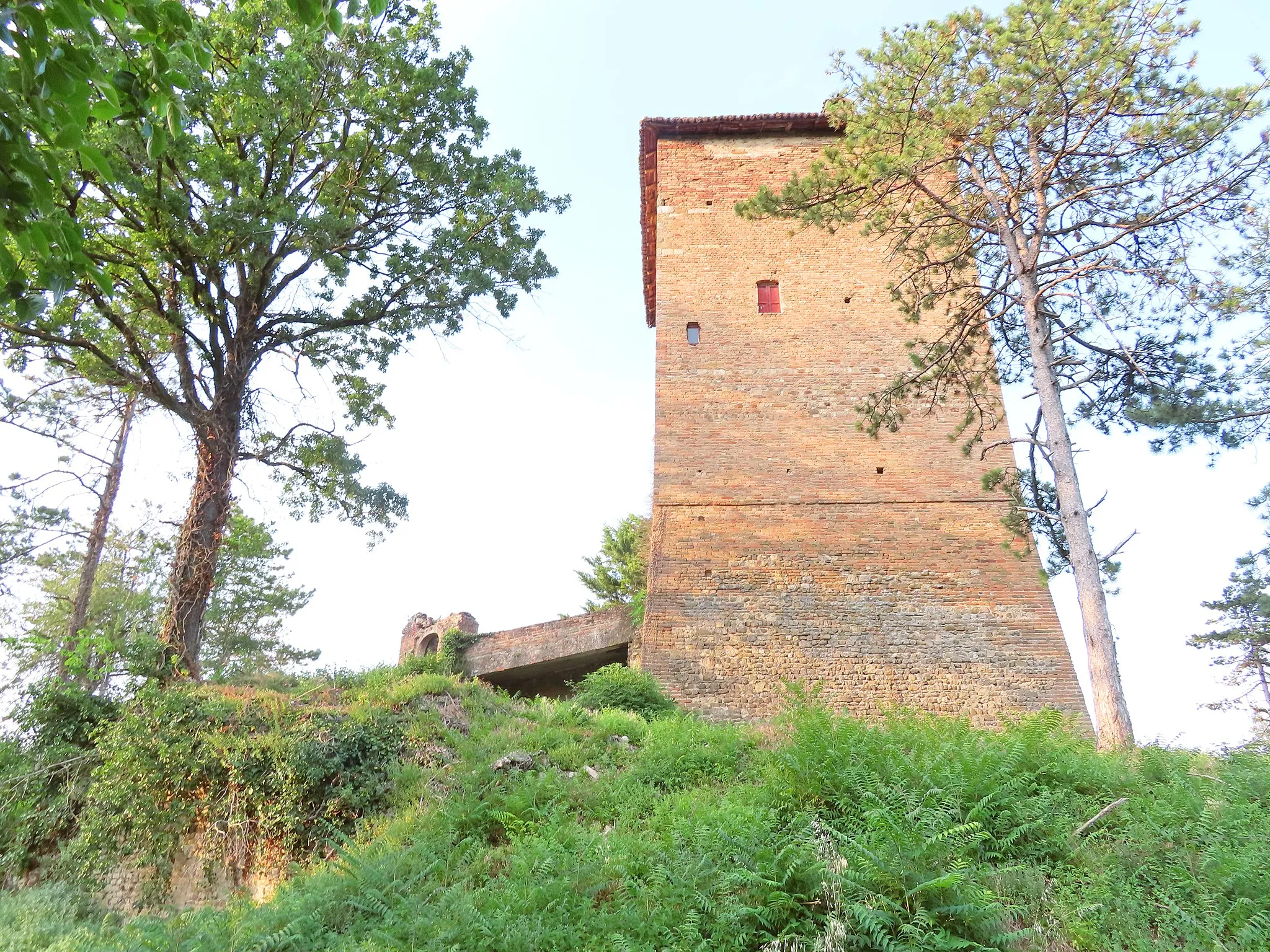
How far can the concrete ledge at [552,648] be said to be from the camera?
13344 millimetres

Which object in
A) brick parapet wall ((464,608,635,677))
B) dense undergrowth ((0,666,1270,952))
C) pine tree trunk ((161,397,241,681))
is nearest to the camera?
dense undergrowth ((0,666,1270,952))

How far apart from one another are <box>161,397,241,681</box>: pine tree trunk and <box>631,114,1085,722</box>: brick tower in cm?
586

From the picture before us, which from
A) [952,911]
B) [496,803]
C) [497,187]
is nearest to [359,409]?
[497,187]

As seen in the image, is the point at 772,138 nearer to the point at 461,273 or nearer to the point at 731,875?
the point at 461,273

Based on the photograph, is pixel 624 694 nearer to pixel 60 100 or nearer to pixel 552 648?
pixel 552 648

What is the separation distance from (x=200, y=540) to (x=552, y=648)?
Result: 5759mm

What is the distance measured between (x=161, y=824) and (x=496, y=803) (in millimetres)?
2910

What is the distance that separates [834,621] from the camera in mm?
12148

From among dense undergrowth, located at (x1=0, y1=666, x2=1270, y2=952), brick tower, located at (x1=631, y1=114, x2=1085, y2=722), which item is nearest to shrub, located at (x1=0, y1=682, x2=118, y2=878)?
dense undergrowth, located at (x1=0, y1=666, x2=1270, y2=952)

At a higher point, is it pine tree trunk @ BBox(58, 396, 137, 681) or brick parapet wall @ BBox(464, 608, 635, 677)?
pine tree trunk @ BBox(58, 396, 137, 681)

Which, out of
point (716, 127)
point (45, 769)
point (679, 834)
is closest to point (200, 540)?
point (45, 769)

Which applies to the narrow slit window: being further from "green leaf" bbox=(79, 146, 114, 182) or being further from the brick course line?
"green leaf" bbox=(79, 146, 114, 182)

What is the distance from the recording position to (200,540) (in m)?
9.60

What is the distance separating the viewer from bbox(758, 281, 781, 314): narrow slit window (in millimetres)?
15141
